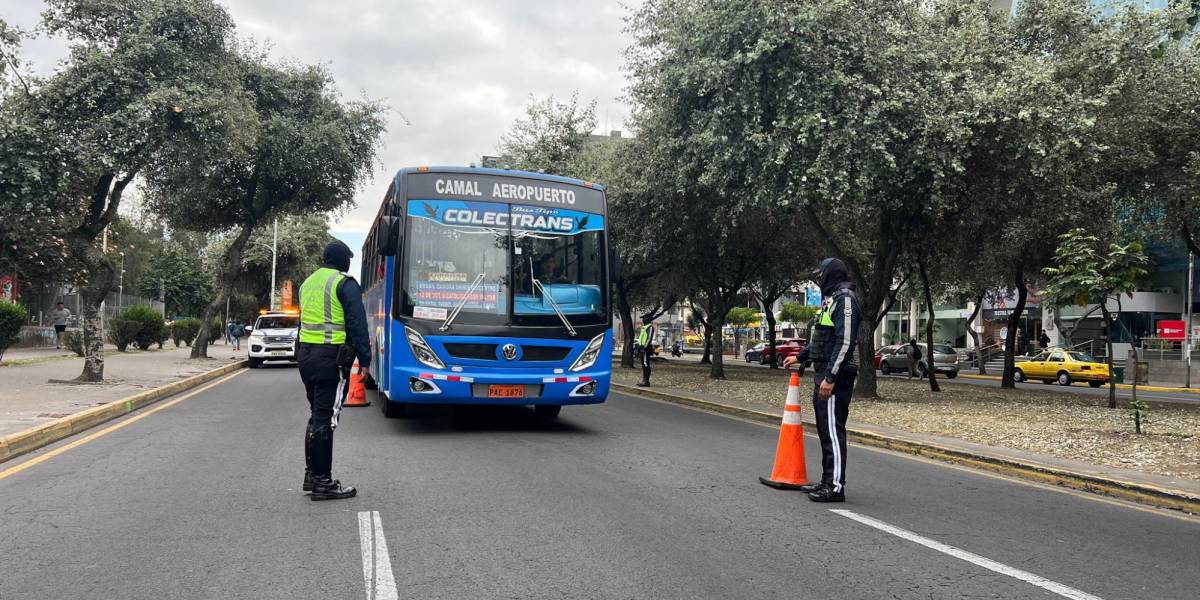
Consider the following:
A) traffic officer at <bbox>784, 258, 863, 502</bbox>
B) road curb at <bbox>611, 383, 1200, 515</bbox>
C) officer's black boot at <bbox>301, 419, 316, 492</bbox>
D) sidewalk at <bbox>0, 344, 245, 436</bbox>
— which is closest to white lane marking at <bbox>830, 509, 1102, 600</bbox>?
traffic officer at <bbox>784, 258, 863, 502</bbox>

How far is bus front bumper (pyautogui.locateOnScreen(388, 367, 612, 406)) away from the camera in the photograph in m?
9.84

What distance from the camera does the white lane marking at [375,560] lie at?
4297mm

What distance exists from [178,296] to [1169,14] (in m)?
67.3

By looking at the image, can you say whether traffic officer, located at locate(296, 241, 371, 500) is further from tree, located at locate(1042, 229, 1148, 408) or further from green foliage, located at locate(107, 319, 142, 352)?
green foliage, located at locate(107, 319, 142, 352)

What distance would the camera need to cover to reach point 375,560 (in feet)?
15.9

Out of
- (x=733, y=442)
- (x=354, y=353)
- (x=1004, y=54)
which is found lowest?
(x=733, y=442)

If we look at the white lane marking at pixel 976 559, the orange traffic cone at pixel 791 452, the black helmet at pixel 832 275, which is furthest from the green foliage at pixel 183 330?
the white lane marking at pixel 976 559

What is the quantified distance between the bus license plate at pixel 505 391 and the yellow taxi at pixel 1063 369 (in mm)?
26554

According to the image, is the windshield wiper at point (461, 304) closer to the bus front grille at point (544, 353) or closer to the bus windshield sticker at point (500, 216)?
the bus windshield sticker at point (500, 216)

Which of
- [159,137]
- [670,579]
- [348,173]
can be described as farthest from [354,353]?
[348,173]

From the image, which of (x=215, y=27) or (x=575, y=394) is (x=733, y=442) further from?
(x=215, y=27)

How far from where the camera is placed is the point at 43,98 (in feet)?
48.4

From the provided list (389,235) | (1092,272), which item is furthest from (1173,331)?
(389,235)

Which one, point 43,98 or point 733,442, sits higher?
point 43,98
